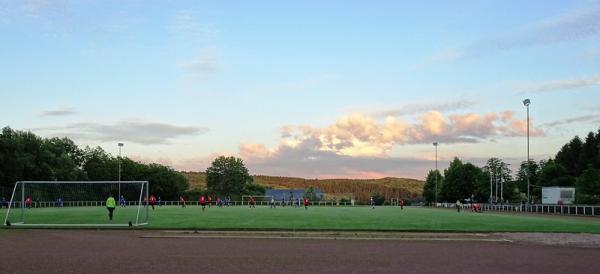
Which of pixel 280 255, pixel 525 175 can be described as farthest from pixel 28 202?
pixel 525 175

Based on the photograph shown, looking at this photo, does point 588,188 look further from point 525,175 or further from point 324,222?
point 525,175

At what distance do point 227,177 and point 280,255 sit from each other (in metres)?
150

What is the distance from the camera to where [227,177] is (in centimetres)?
16562

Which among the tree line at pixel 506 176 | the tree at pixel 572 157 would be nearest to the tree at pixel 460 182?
the tree line at pixel 506 176

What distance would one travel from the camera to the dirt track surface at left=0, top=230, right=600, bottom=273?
47.5ft

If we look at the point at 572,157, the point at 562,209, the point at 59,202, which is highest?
the point at 572,157

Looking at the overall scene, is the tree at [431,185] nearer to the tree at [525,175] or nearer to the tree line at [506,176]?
the tree line at [506,176]

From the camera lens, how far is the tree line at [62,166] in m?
99.7

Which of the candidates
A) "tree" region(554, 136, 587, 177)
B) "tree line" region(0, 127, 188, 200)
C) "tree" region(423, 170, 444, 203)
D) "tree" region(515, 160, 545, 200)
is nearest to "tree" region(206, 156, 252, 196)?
"tree line" region(0, 127, 188, 200)

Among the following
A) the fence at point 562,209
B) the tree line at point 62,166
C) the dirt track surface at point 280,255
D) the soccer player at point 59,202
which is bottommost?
the fence at point 562,209

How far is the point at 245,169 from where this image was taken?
552ft

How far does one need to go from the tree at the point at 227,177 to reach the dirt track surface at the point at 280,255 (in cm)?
14146

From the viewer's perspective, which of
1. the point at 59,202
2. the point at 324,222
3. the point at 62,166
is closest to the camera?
the point at 324,222

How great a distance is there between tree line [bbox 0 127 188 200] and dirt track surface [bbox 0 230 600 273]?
199 feet
